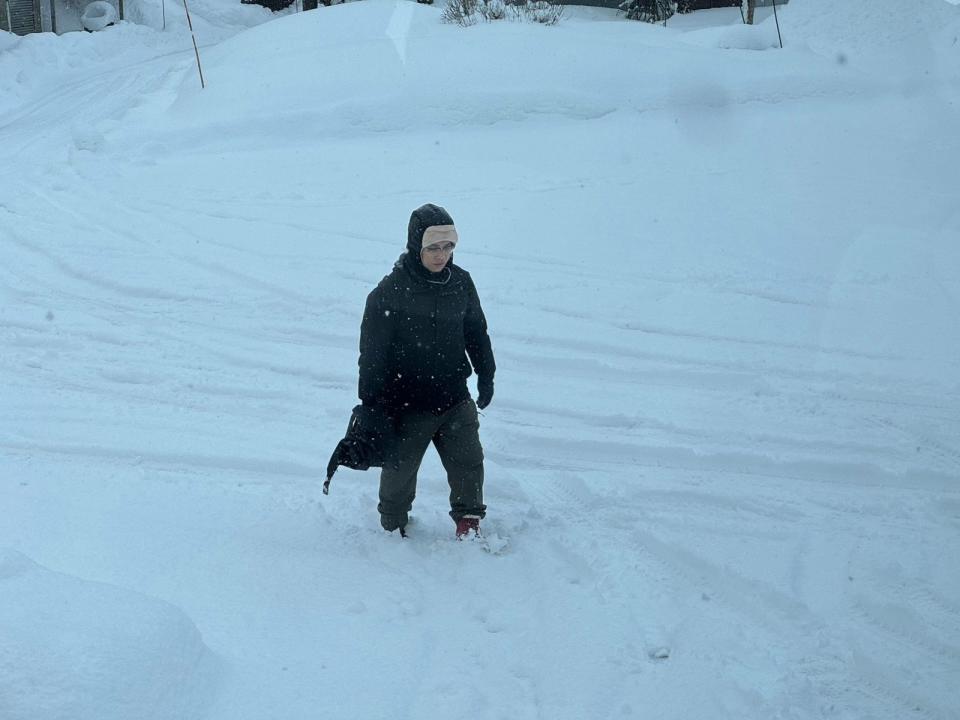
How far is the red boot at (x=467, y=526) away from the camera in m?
4.28

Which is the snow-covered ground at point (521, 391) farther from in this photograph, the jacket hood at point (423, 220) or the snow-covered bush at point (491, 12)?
the snow-covered bush at point (491, 12)

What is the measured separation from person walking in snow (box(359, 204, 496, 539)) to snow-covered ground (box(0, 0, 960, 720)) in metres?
0.32

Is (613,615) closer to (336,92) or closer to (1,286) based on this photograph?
(1,286)

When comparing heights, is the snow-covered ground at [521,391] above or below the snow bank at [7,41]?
below

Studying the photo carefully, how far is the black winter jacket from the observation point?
390 cm

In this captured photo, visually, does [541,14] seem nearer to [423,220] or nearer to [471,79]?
[471,79]

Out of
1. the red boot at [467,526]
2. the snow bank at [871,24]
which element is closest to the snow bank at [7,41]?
the snow bank at [871,24]

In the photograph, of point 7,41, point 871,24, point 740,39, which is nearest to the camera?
point 740,39

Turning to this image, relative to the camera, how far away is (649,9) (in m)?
22.2

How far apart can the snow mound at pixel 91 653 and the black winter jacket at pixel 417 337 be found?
1275 millimetres

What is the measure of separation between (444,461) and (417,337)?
63 cm

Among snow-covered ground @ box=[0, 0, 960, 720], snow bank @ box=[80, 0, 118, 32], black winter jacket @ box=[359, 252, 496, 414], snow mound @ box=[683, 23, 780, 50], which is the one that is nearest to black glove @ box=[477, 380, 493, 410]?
black winter jacket @ box=[359, 252, 496, 414]

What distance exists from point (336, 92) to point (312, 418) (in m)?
8.63

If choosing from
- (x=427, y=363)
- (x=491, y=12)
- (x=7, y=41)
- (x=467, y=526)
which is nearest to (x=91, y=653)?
(x=427, y=363)
